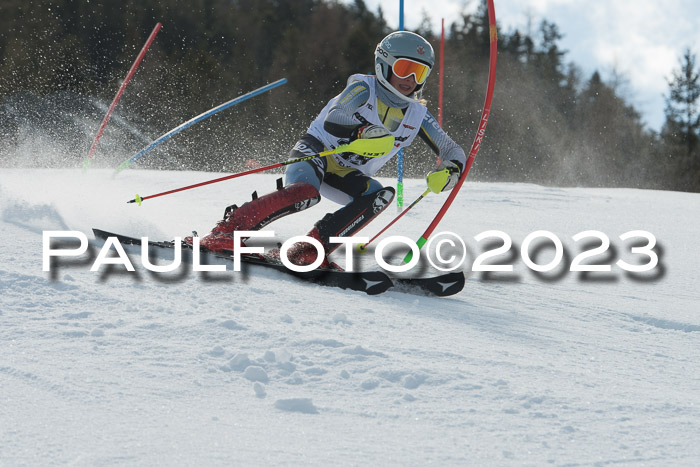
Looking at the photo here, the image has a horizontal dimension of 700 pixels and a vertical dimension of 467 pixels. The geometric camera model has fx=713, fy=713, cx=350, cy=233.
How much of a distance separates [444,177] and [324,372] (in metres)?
1.91

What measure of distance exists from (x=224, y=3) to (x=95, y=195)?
28.7m

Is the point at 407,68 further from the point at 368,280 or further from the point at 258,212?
the point at 368,280

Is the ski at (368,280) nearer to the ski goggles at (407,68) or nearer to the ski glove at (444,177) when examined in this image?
the ski glove at (444,177)

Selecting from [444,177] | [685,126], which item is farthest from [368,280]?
[685,126]

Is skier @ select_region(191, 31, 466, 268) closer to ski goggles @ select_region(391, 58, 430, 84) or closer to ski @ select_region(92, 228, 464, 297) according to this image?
ski goggles @ select_region(391, 58, 430, 84)

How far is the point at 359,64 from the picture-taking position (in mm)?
29234

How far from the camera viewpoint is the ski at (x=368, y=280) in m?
2.92

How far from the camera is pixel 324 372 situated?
184 centimetres

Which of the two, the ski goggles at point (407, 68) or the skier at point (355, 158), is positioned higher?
Result: the ski goggles at point (407, 68)

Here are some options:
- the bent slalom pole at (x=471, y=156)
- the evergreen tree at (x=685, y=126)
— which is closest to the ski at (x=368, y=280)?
the bent slalom pole at (x=471, y=156)

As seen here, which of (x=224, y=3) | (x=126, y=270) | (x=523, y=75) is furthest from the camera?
(x=523, y=75)

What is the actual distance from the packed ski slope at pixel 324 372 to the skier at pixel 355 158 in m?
0.46

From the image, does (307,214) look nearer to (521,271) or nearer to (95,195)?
(95,195)

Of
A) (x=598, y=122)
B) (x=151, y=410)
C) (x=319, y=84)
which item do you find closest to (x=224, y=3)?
(x=319, y=84)
